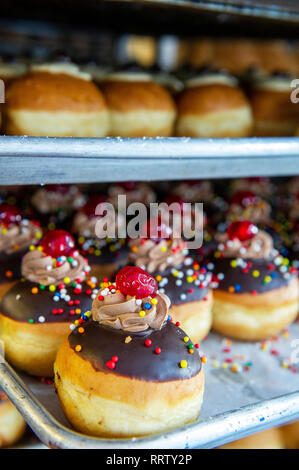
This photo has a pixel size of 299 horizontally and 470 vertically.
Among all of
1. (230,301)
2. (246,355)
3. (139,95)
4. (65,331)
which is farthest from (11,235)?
(246,355)

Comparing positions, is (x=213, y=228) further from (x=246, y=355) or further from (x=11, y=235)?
(x=11, y=235)

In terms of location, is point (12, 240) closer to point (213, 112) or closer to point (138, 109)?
point (138, 109)

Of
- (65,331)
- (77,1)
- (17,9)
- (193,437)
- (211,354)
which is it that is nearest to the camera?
(193,437)

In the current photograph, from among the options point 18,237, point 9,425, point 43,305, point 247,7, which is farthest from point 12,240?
point 247,7

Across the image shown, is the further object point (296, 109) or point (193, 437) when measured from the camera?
point (296, 109)

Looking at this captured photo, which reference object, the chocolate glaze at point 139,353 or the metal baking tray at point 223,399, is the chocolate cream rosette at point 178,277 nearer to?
the metal baking tray at point 223,399

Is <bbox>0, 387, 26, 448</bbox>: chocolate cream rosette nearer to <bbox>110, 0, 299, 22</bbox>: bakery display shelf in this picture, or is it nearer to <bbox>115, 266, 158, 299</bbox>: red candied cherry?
<bbox>115, 266, 158, 299</bbox>: red candied cherry

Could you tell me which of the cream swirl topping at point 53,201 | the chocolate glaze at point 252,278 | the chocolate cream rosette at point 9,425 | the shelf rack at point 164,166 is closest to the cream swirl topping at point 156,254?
the chocolate glaze at point 252,278
